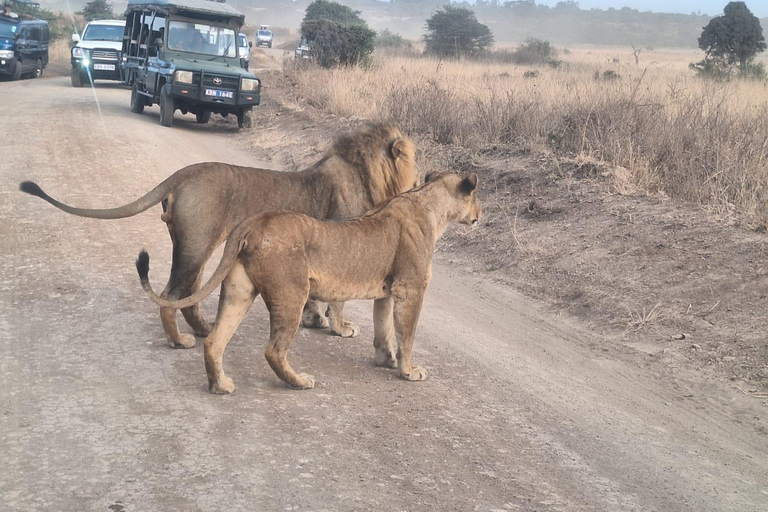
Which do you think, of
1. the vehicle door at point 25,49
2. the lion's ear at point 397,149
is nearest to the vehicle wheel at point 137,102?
the vehicle door at point 25,49

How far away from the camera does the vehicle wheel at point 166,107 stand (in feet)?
60.3

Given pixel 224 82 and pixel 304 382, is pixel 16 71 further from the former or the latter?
pixel 304 382

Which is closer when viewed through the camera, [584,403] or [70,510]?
[70,510]

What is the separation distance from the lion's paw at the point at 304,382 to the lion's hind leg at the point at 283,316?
14cm

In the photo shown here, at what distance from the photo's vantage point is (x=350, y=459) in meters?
4.35

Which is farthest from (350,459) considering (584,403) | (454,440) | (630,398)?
(630,398)

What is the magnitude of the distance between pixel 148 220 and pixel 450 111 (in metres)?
6.28

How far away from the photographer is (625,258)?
8375 millimetres

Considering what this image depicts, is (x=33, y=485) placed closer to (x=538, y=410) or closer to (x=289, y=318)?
(x=289, y=318)

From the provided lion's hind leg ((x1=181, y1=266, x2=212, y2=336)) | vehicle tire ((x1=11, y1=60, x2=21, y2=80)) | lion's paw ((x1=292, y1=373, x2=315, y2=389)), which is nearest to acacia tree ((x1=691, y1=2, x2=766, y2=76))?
vehicle tire ((x1=11, y1=60, x2=21, y2=80))

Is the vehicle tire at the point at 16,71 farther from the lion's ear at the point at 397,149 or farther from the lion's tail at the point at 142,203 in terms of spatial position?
the lion's ear at the point at 397,149

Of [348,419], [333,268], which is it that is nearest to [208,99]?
[333,268]

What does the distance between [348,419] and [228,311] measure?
0.96 m

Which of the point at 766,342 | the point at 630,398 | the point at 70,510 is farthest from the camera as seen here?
the point at 766,342
